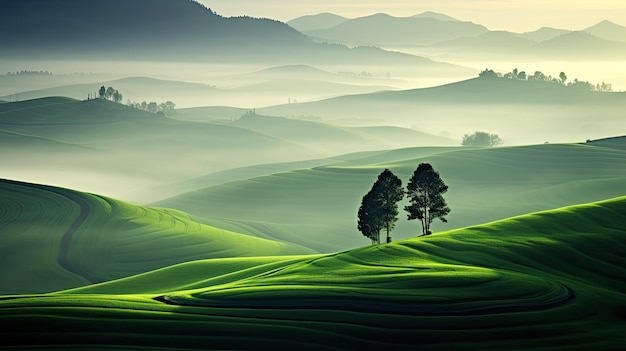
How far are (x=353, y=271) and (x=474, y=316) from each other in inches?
426

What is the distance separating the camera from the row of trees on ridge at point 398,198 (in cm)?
6450

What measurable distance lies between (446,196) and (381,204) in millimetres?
83809

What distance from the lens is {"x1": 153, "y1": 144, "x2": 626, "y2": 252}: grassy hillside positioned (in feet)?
424

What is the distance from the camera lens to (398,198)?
65062 millimetres

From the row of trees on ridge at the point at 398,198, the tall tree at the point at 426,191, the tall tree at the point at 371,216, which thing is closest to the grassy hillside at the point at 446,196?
the tall tree at the point at 371,216

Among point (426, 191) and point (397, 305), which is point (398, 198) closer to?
point (426, 191)

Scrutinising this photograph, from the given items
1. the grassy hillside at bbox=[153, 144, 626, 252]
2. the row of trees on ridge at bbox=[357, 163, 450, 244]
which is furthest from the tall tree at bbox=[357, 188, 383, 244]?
the grassy hillside at bbox=[153, 144, 626, 252]

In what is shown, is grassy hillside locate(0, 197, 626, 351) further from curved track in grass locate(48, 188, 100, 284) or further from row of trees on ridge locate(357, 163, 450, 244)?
curved track in grass locate(48, 188, 100, 284)

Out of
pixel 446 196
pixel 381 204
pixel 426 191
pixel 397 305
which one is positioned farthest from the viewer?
pixel 446 196

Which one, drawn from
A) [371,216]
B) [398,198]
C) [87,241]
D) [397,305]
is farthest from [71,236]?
[397,305]

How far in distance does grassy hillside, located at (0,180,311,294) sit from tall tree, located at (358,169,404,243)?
2933 centimetres

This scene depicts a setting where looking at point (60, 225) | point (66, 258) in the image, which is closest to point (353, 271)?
point (66, 258)

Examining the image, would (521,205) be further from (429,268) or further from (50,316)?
(50,316)

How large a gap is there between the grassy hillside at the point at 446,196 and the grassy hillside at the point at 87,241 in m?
21.4
